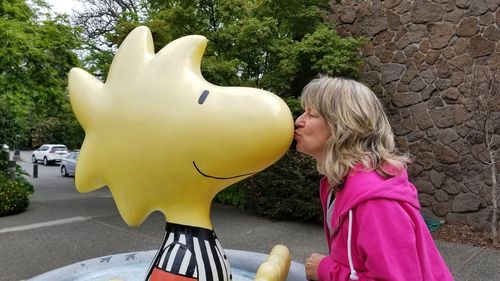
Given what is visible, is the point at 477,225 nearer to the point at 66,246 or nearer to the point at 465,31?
the point at 465,31

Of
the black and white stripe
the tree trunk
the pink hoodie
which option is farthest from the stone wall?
the pink hoodie

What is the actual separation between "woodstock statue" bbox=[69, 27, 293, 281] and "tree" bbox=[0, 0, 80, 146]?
827 cm

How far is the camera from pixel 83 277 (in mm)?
3379

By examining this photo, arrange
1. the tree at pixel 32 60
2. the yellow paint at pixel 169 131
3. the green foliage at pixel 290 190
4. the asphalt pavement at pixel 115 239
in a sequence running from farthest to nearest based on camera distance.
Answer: the tree at pixel 32 60
the green foliage at pixel 290 190
the asphalt pavement at pixel 115 239
the yellow paint at pixel 169 131

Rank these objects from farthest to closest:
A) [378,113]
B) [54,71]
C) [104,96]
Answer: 1. [54,71]
2. [104,96]
3. [378,113]

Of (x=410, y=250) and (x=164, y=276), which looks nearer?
(x=410, y=250)

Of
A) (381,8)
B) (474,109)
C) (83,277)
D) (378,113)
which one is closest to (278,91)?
(381,8)

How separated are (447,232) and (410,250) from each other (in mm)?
6809

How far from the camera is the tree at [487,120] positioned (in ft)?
22.2

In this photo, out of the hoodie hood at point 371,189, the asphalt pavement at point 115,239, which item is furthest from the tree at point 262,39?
the hoodie hood at point 371,189

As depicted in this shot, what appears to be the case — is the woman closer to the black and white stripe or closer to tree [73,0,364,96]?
the black and white stripe

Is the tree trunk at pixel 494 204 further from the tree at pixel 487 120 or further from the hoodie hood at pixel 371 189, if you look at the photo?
the hoodie hood at pixel 371 189

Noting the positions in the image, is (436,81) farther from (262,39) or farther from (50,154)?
(50,154)

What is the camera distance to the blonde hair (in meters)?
1.34
